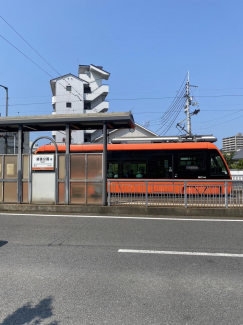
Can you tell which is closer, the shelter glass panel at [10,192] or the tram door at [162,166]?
the shelter glass panel at [10,192]

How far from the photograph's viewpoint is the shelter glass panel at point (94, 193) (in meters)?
9.90

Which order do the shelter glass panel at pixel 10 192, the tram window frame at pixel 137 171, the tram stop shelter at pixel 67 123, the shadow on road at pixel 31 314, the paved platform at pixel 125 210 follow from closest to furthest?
the shadow on road at pixel 31 314, the paved platform at pixel 125 210, the tram stop shelter at pixel 67 123, the shelter glass panel at pixel 10 192, the tram window frame at pixel 137 171

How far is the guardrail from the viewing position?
9078 mm

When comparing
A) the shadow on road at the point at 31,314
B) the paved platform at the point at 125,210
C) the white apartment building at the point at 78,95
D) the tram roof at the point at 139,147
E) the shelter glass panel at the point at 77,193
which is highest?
the white apartment building at the point at 78,95

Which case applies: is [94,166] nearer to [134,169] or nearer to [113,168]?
[113,168]

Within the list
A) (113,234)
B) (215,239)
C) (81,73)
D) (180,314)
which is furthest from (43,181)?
(81,73)

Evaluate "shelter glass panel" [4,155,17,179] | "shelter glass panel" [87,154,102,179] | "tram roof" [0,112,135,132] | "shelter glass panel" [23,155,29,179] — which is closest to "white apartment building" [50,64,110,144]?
"tram roof" [0,112,135,132]

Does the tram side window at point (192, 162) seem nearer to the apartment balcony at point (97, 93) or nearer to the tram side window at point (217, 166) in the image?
the tram side window at point (217, 166)

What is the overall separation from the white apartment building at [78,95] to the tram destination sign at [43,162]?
110 feet

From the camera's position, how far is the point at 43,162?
10195 mm

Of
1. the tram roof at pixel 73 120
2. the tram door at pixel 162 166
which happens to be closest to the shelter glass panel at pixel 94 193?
the tram roof at pixel 73 120

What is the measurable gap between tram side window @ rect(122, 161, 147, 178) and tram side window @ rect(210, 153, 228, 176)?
12.2 feet

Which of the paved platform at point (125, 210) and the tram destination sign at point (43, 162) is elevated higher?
the tram destination sign at point (43, 162)

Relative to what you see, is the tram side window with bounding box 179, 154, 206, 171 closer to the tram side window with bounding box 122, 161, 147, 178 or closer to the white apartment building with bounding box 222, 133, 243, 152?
the tram side window with bounding box 122, 161, 147, 178
